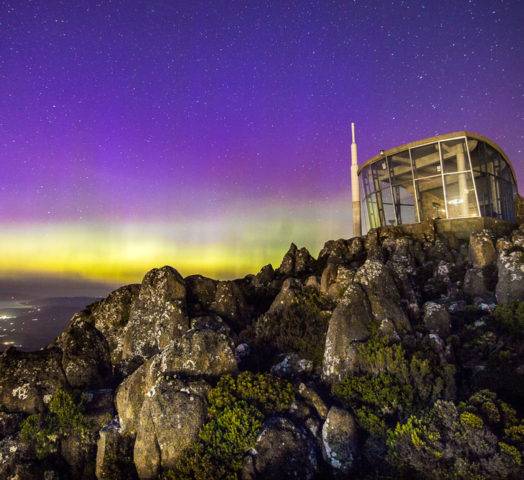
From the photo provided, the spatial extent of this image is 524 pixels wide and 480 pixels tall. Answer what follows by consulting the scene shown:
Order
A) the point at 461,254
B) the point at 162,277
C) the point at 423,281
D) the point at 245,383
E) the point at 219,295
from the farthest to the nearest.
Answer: the point at 461,254 < the point at 423,281 < the point at 219,295 < the point at 162,277 < the point at 245,383

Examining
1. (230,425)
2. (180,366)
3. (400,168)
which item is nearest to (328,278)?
(180,366)

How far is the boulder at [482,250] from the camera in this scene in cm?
2014

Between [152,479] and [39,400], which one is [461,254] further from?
[39,400]

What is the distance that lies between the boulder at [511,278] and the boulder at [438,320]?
3.46m

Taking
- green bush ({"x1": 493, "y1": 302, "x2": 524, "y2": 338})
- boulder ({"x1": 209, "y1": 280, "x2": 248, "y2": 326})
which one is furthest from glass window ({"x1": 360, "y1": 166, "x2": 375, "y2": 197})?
green bush ({"x1": 493, "y1": 302, "x2": 524, "y2": 338})

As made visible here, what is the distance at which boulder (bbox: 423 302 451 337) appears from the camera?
44.1ft

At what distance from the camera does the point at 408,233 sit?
32625mm

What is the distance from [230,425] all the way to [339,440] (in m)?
2.82

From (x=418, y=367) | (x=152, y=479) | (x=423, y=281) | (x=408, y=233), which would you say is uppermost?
(x=408, y=233)

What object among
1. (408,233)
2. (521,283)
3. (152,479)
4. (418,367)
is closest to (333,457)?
(418,367)

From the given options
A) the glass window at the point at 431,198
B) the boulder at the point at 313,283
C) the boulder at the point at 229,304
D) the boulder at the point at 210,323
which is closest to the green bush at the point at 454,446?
the boulder at the point at 210,323

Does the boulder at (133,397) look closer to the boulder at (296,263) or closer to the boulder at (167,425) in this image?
the boulder at (167,425)

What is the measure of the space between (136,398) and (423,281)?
19.2m

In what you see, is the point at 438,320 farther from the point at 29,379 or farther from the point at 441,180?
the point at 441,180
